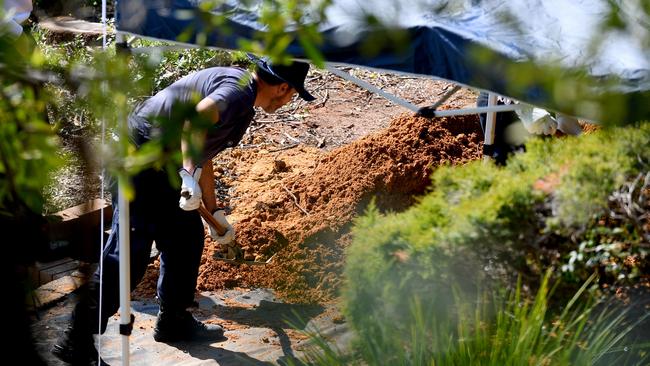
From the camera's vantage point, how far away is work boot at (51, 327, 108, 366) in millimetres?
4340

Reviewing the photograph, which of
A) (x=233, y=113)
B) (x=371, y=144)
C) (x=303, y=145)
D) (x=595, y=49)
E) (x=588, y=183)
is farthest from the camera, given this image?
(x=303, y=145)

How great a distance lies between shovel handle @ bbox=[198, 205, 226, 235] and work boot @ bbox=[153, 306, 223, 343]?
52cm

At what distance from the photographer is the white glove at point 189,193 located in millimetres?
4246

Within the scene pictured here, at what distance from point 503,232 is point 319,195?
310 cm

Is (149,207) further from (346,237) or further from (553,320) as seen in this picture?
(553,320)

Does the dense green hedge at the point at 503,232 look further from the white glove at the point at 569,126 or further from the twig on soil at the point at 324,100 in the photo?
the twig on soil at the point at 324,100

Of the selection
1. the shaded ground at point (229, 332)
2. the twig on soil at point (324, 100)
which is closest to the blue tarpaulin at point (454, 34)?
the shaded ground at point (229, 332)

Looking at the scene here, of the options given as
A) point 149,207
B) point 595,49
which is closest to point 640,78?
point 595,49

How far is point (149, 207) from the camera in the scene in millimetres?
4410

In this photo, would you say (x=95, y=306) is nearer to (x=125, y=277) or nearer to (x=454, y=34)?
(x=125, y=277)

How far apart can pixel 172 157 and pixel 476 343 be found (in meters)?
1.90

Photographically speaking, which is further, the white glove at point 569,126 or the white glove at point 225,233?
the white glove at point 225,233

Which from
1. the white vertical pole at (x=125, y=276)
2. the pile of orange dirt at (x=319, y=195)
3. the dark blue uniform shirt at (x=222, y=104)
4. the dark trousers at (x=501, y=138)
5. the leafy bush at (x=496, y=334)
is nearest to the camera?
the leafy bush at (x=496, y=334)

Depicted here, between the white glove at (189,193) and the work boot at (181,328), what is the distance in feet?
2.25
